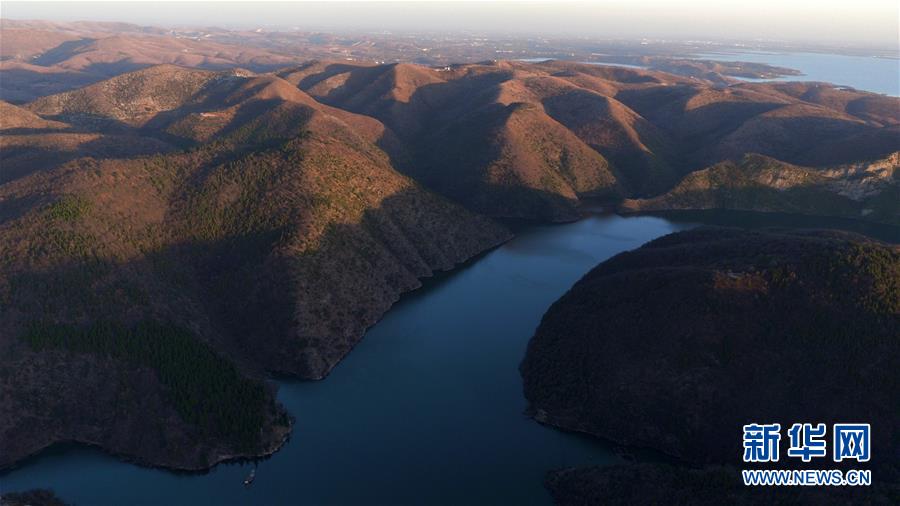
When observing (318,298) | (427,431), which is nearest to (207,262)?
(318,298)

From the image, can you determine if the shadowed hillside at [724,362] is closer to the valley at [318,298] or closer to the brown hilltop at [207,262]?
the valley at [318,298]

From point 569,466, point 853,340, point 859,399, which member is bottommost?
point 569,466

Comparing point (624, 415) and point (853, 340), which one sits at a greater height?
point (853, 340)

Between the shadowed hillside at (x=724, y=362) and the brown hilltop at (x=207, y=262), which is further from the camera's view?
the brown hilltop at (x=207, y=262)

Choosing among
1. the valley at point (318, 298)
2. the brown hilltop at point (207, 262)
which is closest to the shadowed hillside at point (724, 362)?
the valley at point (318, 298)

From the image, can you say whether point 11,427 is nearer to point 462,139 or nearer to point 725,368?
point 725,368

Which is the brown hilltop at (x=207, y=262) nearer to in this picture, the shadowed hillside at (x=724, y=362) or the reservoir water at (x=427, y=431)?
the reservoir water at (x=427, y=431)

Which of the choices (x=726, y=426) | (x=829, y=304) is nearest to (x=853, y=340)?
(x=829, y=304)

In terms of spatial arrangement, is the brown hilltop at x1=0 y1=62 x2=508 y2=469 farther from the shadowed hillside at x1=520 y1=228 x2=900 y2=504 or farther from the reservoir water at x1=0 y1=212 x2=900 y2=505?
the shadowed hillside at x1=520 y1=228 x2=900 y2=504

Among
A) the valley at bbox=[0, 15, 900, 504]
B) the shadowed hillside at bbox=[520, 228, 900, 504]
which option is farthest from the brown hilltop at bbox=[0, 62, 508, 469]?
the shadowed hillside at bbox=[520, 228, 900, 504]
